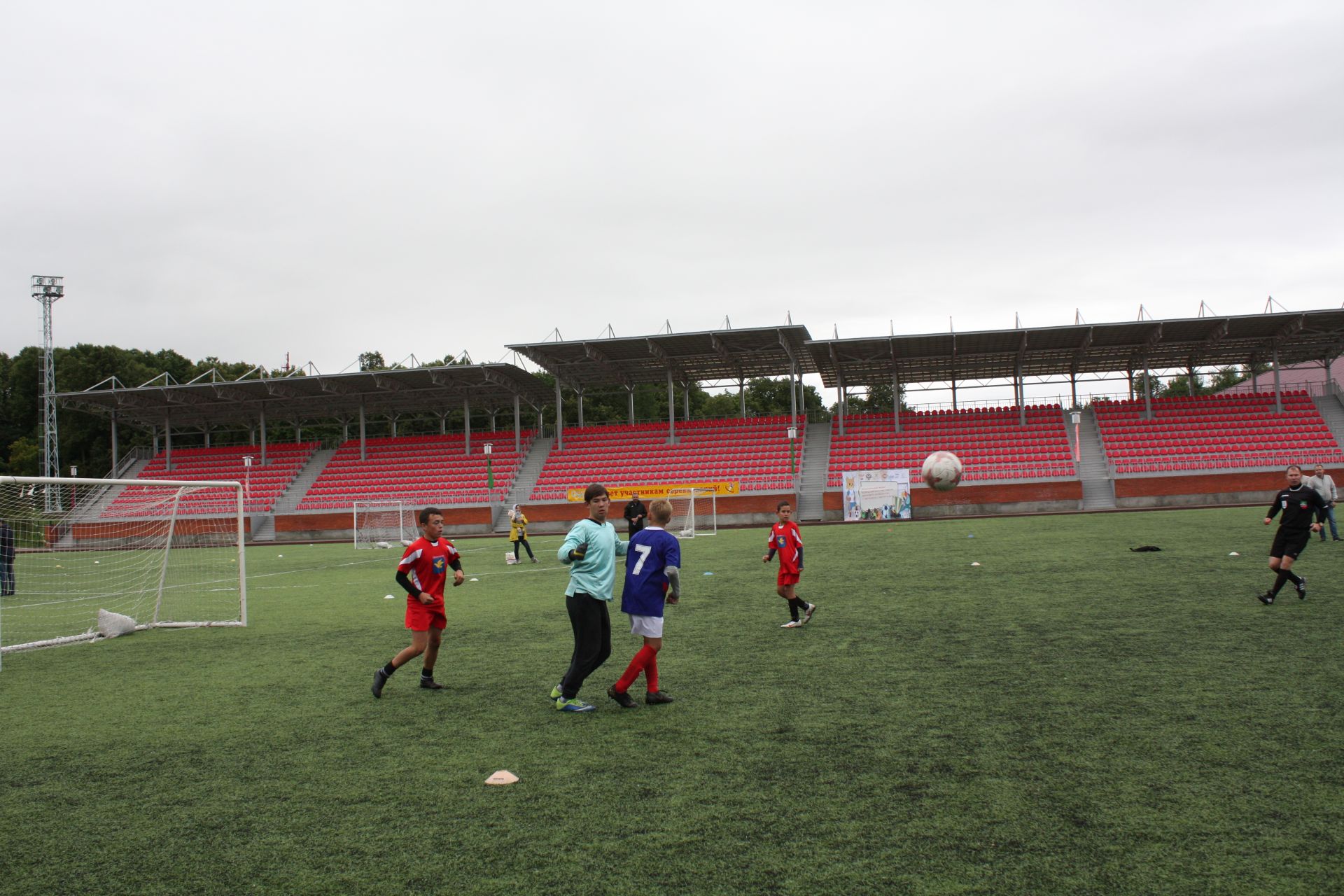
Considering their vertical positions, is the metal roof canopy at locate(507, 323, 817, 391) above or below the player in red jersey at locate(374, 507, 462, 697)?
above

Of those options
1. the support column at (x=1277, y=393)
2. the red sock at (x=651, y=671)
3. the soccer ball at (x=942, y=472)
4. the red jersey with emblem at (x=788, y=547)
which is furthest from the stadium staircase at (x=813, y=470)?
the red sock at (x=651, y=671)

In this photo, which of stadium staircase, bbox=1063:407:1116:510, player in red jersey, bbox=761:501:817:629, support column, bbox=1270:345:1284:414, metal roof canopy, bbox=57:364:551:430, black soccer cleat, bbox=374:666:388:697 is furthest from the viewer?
metal roof canopy, bbox=57:364:551:430

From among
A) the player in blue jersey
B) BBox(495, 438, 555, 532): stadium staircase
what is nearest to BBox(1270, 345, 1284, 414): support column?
BBox(495, 438, 555, 532): stadium staircase

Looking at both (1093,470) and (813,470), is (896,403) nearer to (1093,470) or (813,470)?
(813,470)

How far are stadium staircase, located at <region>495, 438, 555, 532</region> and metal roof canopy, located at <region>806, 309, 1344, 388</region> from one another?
14930mm

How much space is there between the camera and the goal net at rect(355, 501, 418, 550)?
3312cm

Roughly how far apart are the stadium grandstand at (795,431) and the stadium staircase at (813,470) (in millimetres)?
102

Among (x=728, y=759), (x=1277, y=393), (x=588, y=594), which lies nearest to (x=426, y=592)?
(x=588, y=594)

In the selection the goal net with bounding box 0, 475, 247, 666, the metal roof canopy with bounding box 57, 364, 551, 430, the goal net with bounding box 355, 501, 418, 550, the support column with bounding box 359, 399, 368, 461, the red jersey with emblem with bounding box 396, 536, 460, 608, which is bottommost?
the goal net with bounding box 355, 501, 418, 550

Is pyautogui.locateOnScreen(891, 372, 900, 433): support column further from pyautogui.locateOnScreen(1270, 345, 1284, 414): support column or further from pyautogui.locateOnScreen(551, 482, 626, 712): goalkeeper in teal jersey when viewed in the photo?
pyautogui.locateOnScreen(551, 482, 626, 712): goalkeeper in teal jersey

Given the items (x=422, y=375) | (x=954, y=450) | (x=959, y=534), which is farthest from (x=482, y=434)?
(x=959, y=534)

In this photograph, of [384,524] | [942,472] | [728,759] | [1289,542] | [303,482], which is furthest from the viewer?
[303,482]

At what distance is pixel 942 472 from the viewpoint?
92.2ft

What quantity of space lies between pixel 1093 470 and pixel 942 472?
13373 mm
